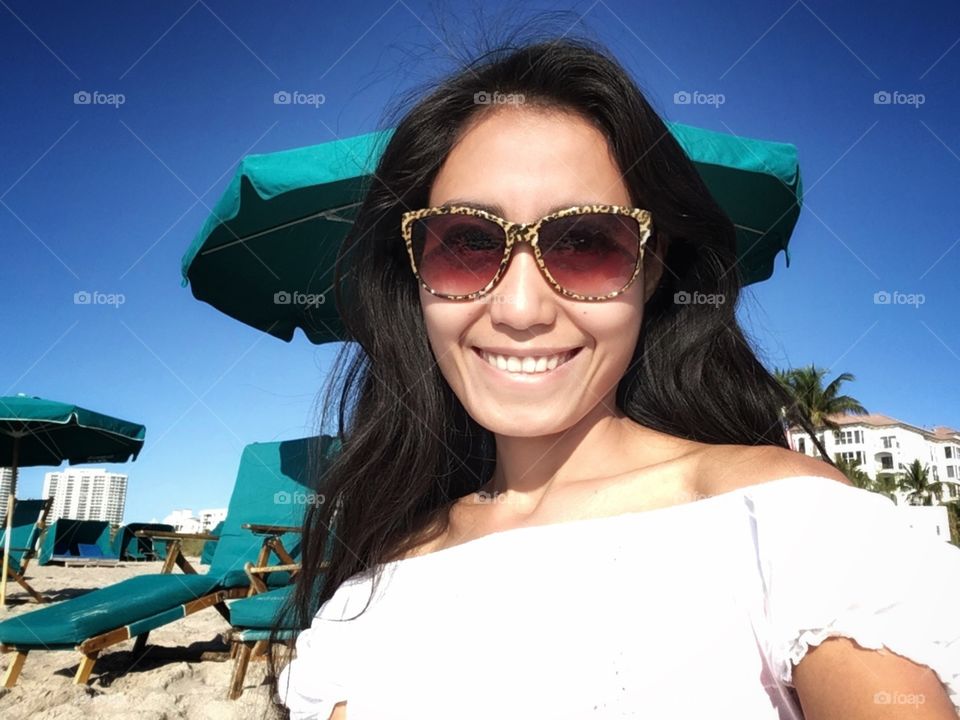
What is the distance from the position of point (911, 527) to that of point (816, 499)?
112mm

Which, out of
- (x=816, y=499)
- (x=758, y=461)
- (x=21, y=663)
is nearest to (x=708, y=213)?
(x=758, y=461)

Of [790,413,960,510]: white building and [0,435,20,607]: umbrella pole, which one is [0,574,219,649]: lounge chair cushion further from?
[790,413,960,510]: white building

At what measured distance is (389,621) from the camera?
1.45 m

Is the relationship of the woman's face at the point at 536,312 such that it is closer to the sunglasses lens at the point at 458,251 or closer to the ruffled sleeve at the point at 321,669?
the sunglasses lens at the point at 458,251

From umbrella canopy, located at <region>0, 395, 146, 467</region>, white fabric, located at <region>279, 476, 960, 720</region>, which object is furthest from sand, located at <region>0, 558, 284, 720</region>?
umbrella canopy, located at <region>0, 395, 146, 467</region>

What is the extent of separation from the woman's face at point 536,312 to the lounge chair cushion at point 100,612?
12.9ft

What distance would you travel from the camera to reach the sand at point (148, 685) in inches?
153

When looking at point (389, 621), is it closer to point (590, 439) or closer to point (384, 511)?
point (384, 511)

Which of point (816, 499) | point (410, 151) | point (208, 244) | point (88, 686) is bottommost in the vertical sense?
point (88, 686)

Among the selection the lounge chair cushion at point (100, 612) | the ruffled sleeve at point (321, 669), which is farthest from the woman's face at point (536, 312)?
the lounge chair cushion at point (100, 612)

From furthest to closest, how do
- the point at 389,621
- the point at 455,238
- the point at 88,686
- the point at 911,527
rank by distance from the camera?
the point at 88,686 → the point at 455,238 → the point at 389,621 → the point at 911,527

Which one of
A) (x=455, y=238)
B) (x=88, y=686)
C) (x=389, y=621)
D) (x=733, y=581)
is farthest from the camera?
(x=88, y=686)

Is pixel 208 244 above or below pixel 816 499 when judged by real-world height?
above

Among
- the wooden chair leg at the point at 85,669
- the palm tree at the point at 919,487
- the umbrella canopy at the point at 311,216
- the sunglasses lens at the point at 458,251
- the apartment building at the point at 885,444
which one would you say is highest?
the apartment building at the point at 885,444
